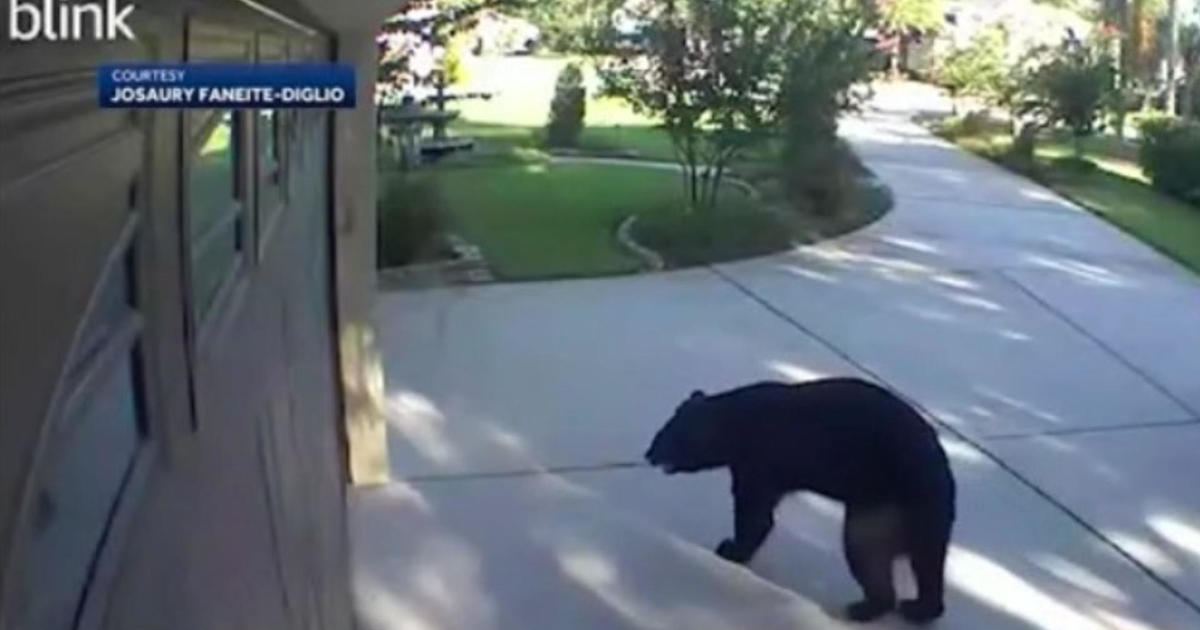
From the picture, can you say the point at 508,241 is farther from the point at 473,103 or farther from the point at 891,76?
the point at 891,76

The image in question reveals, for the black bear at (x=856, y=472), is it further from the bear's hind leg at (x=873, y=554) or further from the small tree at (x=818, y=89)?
the small tree at (x=818, y=89)

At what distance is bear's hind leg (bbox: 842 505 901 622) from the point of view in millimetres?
3750

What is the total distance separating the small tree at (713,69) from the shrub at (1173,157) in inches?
140

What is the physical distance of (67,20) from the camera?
86 cm

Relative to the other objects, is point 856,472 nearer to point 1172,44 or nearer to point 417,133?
point 417,133

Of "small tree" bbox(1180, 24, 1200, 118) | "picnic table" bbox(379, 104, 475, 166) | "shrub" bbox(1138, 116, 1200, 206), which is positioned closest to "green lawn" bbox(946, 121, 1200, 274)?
"shrub" bbox(1138, 116, 1200, 206)

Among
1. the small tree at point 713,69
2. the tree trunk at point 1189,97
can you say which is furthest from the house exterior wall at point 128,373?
the tree trunk at point 1189,97

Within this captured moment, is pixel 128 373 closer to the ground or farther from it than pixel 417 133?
farther from it

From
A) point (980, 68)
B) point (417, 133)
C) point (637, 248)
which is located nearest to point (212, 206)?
point (637, 248)

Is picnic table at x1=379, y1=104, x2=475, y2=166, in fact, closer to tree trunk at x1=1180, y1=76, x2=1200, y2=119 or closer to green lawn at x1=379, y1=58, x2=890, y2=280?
green lawn at x1=379, y1=58, x2=890, y2=280

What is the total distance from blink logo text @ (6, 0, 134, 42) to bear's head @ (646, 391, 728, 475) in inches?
122

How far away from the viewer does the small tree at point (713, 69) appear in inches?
372

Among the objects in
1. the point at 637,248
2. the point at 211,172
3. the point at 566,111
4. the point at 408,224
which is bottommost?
the point at 637,248

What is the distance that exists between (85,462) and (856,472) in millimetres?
3004
